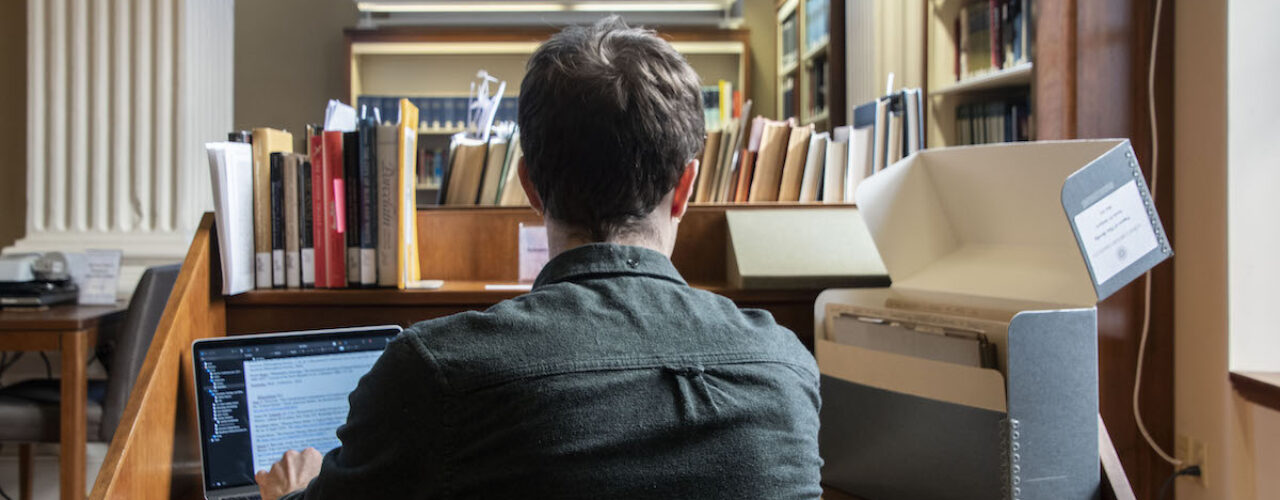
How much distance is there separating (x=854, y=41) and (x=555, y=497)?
12.1ft

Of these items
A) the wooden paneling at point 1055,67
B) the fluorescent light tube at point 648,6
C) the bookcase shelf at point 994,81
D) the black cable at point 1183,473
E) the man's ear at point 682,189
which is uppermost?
the fluorescent light tube at point 648,6

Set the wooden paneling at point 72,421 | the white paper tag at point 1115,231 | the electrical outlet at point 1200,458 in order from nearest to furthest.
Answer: the white paper tag at point 1115,231 → the electrical outlet at point 1200,458 → the wooden paneling at point 72,421

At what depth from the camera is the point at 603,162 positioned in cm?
72

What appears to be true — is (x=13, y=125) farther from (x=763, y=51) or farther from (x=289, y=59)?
(x=763, y=51)

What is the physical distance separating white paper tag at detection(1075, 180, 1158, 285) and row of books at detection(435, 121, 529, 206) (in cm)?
98

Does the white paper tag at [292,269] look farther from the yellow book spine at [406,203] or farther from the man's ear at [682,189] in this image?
the man's ear at [682,189]

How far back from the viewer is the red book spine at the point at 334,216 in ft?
4.28

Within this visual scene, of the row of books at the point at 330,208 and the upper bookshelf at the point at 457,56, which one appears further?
the upper bookshelf at the point at 457,56

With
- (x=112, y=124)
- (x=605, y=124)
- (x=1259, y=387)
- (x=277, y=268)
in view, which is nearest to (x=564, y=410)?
(x=605, y=124)

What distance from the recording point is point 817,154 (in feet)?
5.48

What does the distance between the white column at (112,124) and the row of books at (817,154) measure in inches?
100

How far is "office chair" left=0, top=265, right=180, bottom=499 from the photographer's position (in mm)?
2402

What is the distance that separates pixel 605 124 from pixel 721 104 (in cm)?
413

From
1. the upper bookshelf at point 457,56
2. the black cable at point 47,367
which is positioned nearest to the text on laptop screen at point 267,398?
the black cable at point 47,367
